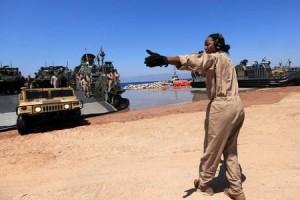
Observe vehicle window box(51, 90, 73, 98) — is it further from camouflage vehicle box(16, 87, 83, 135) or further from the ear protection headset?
the ear protection headset

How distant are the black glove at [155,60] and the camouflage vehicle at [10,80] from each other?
2643cm

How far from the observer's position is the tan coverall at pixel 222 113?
13.2 ft

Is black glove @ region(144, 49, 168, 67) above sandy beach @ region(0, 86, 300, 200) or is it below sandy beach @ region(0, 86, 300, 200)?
above

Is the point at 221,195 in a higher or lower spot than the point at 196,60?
lower

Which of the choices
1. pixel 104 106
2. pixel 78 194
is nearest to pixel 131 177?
pixel 78 194

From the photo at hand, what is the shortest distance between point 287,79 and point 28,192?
28.3m

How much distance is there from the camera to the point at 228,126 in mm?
4043

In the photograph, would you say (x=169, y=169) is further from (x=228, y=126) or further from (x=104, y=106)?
(x=104, y=106)

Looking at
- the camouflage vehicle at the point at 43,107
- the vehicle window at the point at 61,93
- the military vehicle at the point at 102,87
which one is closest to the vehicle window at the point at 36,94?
the camouflage vehicle at the point at 43,107

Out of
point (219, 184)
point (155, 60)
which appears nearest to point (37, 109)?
point (219, 184)

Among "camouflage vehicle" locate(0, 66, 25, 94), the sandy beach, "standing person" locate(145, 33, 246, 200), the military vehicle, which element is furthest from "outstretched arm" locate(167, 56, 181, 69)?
"camouflage vehicle" locate(0, 66, 25, 94)

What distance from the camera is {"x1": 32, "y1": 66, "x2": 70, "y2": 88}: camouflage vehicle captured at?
27969 mm

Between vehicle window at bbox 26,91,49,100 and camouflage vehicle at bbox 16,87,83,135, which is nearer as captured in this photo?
camouflage vehicle at bbox 16,87,83,135

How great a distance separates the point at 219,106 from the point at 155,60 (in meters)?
0.91
